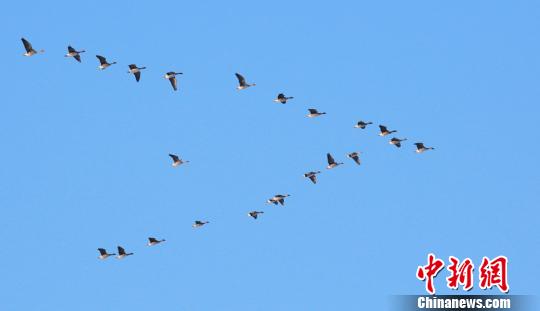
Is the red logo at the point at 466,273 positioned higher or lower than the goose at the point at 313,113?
lower

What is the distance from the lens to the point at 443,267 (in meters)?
111

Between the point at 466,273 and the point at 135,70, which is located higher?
the point at 135,70

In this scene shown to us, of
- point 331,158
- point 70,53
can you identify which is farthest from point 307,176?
point 70,53

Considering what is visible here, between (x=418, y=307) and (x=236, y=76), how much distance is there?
27.6m

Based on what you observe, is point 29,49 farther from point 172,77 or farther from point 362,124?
point 362,124

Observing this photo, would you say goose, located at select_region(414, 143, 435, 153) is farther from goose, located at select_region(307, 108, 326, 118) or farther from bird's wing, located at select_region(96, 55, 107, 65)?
bird's wing, located at select_region(96, 55, 107, 65)

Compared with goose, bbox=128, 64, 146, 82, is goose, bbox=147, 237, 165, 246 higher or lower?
lower

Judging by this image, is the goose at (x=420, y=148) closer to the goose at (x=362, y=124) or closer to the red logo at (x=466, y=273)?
the goose at (x=362, y=124)

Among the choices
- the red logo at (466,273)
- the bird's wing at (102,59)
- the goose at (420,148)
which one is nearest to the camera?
the red logo at (466,273)

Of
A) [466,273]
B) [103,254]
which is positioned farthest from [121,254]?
[466,273]

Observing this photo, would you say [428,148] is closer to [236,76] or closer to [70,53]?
[236,76]

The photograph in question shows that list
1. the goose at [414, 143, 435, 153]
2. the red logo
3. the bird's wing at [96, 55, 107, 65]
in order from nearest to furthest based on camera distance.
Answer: the red logo
the bird's wing at [96, 55, 107, 65]
the goose at [414, 143, 435, 153]

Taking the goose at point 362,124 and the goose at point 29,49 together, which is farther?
the goose at point 362,124

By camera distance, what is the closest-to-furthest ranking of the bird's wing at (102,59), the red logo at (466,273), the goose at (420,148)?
the red logo at (466,273) → the bird's wing at (102,59) → the goose at (420,148)
